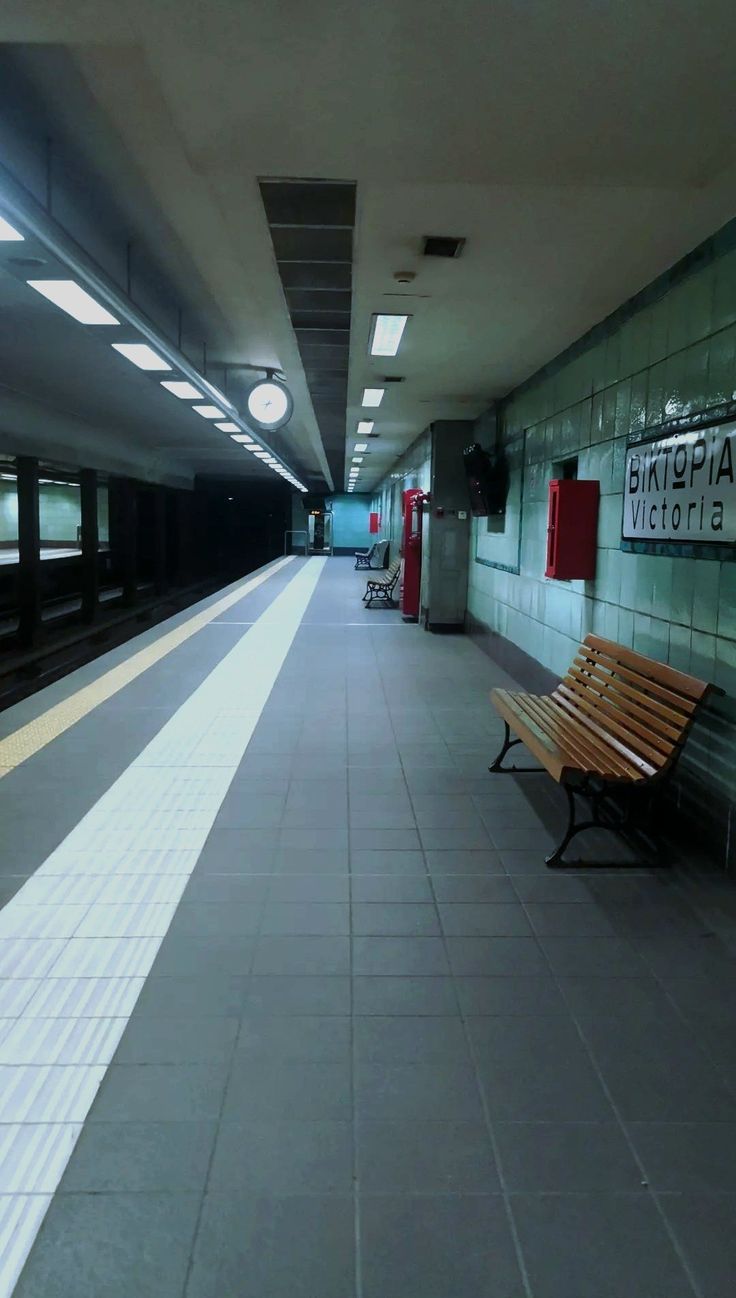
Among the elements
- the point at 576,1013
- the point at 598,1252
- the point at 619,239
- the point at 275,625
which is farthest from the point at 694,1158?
the point at 275,625

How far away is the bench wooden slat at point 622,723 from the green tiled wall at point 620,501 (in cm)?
23

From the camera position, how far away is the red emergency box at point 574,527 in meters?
4.55

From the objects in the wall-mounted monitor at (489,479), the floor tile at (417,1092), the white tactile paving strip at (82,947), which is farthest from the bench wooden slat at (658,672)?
the wall-mounted monitor at (489,479)

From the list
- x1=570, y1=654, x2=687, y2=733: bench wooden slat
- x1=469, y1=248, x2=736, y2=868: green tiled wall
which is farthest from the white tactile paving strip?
x1=469, y1=248, x2=736, y2=868: green tiled wall

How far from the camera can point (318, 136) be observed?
253 cm

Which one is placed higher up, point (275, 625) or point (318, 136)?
point (318, 136)

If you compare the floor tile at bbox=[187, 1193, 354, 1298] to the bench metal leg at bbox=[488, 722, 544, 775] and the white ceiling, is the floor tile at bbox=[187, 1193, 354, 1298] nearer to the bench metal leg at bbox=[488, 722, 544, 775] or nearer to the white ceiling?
the white ceiling

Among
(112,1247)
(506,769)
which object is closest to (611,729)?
(506,769)

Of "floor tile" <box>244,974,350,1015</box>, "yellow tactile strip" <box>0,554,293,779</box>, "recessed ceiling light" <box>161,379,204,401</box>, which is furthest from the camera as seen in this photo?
"recessed ceiling light" <box>161,379,204,401</box>

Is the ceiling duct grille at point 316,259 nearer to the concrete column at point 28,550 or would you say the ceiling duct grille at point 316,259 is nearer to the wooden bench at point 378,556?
the concrete column at point 28,550

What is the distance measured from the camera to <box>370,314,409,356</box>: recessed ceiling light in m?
4.73

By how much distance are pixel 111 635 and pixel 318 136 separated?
1381 centimetres

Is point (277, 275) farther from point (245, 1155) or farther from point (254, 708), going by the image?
point (245, 1155)

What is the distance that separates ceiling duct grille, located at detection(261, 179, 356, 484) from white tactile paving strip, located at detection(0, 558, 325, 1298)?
2.34 meters
